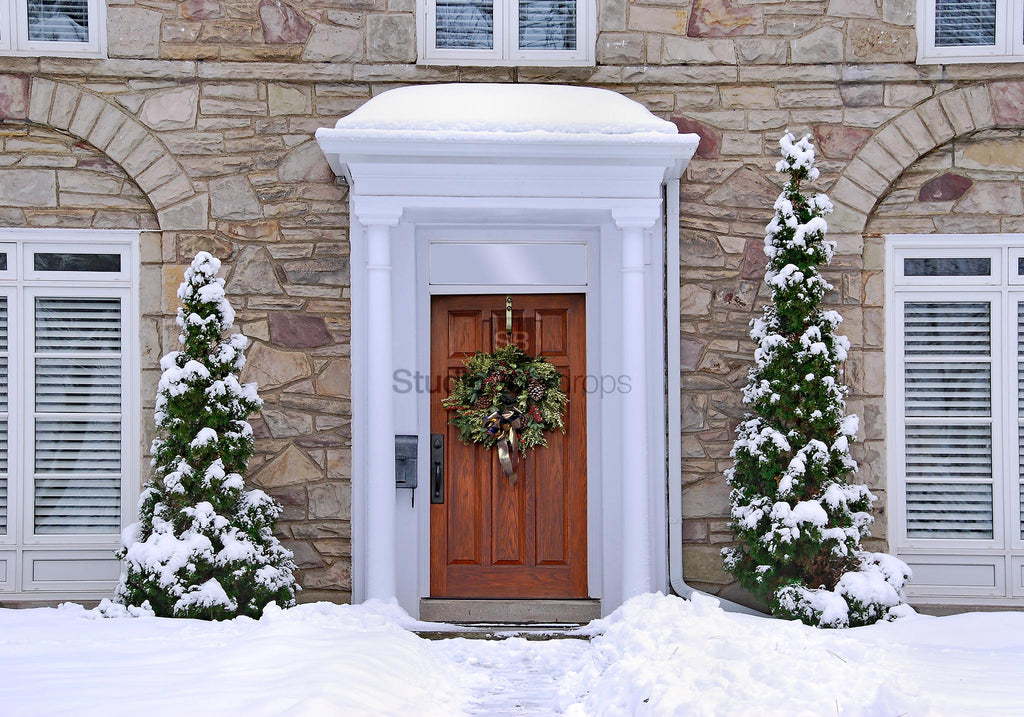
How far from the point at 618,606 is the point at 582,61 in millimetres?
3474

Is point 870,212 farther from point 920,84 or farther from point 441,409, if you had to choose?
point 441,409

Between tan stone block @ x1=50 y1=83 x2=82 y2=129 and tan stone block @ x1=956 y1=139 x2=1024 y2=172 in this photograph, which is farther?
tan stone block @ x1=956 y1=139 x2=1024 y2=172

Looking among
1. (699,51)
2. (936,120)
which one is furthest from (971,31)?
(699,51)

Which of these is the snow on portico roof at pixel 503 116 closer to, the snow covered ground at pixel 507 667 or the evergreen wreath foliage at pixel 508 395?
the evergreen wreath foliage at pixel 508 395

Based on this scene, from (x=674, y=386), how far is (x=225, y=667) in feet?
10.2

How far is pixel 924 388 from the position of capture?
559cm

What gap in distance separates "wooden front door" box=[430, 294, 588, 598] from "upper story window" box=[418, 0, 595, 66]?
1.57m

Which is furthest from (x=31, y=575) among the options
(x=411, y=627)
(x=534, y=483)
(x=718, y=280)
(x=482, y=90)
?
(x=718, y=280)

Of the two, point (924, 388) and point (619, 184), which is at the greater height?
point (619, 184)

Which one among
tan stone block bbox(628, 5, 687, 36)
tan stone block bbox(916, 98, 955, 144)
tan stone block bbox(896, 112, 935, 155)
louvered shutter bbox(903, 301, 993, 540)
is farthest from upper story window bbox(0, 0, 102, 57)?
louvered shutter bbox(903, 301, 993, 540)

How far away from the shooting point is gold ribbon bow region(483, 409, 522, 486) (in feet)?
17.6

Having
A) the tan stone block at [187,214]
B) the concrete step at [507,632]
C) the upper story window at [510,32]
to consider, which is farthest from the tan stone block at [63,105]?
the concrete step at [507,632]

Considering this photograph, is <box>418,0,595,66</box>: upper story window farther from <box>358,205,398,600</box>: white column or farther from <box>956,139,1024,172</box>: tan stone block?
<box>956,139,1024,172</box>: tan stone block

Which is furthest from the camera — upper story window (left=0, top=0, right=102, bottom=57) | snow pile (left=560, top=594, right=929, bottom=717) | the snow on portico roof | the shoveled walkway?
upper story window (left=0, top=0, right=102, bottom=57)
